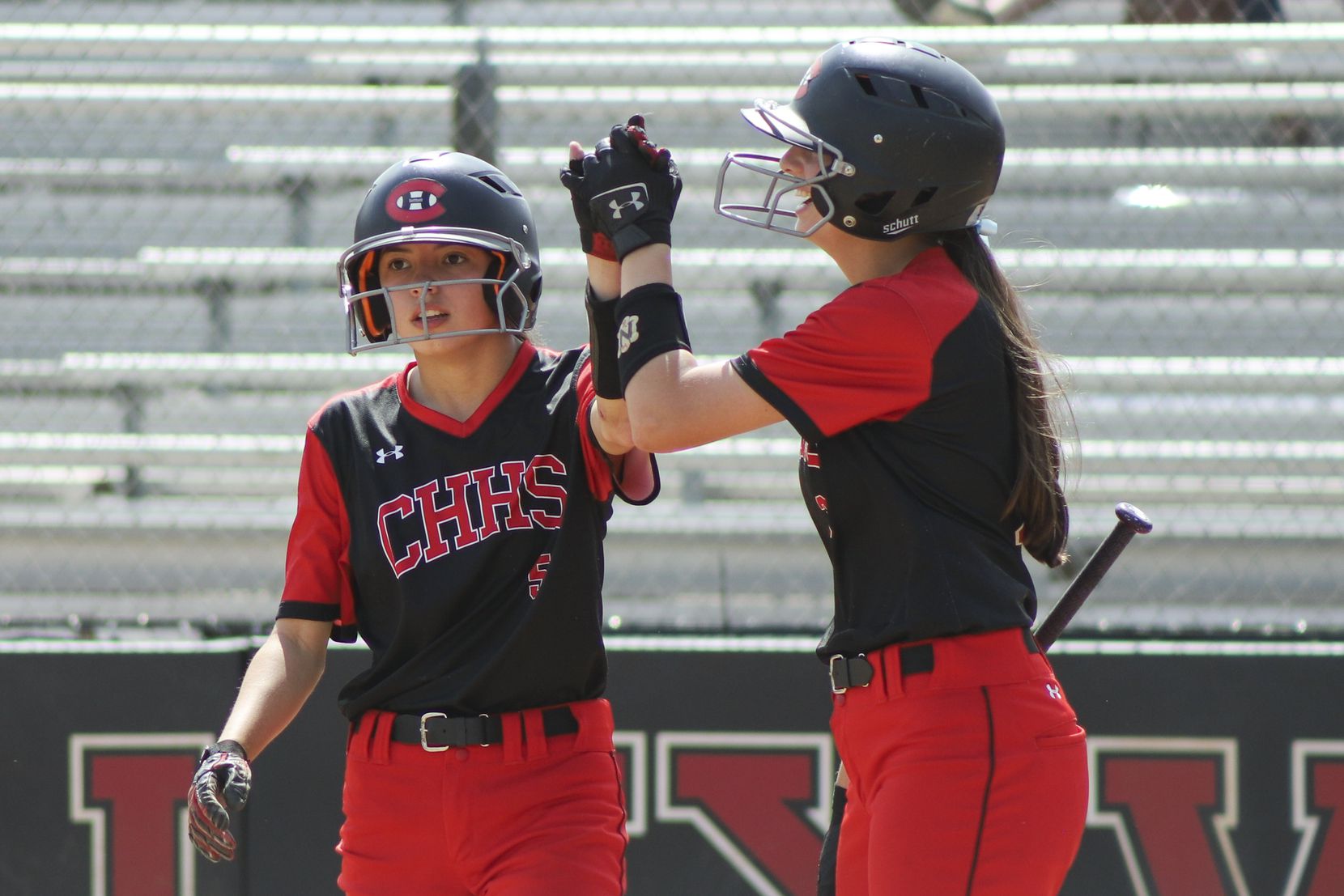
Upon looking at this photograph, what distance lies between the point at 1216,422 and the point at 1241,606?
0.82m

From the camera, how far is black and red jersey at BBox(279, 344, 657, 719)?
7.05 feet

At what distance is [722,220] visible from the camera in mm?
5344

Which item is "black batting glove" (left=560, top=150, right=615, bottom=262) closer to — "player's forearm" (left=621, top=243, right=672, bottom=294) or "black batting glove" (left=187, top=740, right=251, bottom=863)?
"player's forearm" (left=621, top=243, right=672, bottom=294)

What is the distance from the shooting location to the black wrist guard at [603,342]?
1982 millimetres

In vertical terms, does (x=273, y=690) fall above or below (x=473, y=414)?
below

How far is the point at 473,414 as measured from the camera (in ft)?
7.52

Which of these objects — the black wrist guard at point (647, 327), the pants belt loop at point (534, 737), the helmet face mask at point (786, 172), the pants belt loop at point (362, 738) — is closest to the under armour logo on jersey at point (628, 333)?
the black wrist guard at point (647, 327)

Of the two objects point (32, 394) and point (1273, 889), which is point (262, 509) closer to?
point (32, 394)

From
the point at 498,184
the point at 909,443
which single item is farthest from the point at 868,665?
the point at 498,184

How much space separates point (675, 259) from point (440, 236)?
2.75 m

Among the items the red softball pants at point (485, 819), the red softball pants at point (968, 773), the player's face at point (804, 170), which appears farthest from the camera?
the red softball pants at point (485, 819)

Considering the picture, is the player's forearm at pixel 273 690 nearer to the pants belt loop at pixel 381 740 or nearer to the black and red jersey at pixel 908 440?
the pants belt loop at pixel 381 740

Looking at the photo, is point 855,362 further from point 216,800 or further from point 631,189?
point 216,800

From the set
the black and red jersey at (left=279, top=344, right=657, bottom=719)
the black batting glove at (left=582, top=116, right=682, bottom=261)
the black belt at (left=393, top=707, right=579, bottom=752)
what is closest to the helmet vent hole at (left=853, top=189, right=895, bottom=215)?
the black batting glove at (left=582, top=116, right=682, bottom=261)
